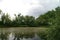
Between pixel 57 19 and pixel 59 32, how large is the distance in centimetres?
125

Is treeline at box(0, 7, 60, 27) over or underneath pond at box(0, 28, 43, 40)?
over

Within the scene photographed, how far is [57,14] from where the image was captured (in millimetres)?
19578

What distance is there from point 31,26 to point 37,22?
2.80 metres

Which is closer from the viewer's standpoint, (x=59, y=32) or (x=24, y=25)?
(x=59, y=32)

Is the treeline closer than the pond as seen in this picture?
No

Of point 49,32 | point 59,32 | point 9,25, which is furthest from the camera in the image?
point 9,25

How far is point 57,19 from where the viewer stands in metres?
19.0

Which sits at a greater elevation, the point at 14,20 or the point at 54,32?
the point at 14,20

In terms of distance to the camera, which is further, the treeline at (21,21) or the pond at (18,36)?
the treeline at (21,21)

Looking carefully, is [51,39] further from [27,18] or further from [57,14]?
[27,18]

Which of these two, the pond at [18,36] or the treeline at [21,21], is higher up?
the treeline at [21,21]

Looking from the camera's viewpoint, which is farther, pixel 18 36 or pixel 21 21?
pixel 21 21

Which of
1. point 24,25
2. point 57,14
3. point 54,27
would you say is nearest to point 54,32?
point 54,27

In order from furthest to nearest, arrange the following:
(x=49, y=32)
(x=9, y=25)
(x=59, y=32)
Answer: (x=9, y=25) → (x=49, y=32) → (x=59, y=32)
